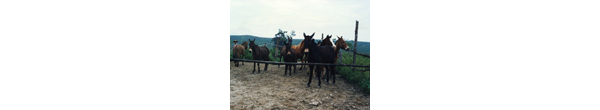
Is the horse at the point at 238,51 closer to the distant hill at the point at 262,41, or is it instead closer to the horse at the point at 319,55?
the distant hill at the point at 262,41

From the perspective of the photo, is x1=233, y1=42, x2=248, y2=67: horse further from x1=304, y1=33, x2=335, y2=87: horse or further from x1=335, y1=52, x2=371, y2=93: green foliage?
x1=335, y1=52, x2=371, y2=93: green foliage

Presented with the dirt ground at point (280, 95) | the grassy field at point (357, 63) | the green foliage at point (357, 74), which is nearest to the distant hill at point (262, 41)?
the grassy field at point (357, 63)

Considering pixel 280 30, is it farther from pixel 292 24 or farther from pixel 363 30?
pixel 363 30

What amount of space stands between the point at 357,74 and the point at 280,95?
106 cm

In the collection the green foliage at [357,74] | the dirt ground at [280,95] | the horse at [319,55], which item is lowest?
the dirt ground at [280,95]

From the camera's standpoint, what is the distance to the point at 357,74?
2.64 m

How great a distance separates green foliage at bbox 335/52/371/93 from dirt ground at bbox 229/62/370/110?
0.08 metres

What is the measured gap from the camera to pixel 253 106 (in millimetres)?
2074

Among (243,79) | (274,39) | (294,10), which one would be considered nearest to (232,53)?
(243,79)

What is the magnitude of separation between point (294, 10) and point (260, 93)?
1.03 m

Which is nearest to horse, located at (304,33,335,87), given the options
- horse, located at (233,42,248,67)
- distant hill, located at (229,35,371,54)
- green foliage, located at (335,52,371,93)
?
green foliage, located at (335,52,371,93)

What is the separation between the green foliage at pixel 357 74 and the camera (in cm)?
234

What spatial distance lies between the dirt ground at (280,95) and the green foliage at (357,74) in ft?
0.26

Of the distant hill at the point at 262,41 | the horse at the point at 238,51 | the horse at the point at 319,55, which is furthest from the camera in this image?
the horse at the point at 319,55
